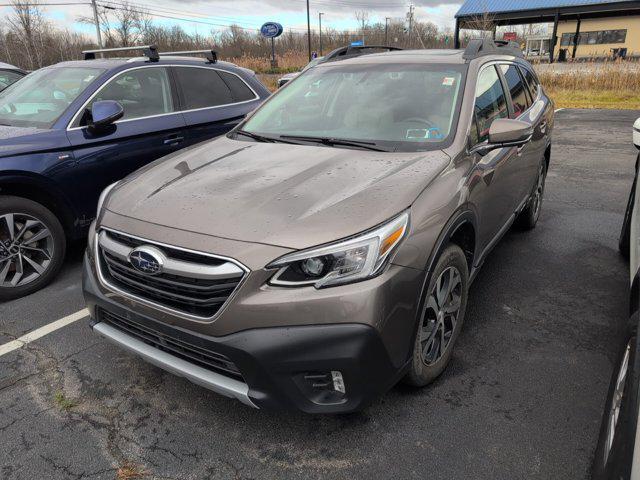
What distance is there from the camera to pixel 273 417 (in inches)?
99.2

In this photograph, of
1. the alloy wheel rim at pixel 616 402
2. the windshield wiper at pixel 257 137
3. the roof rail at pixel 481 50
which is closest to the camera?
the alloy wheel rim at pixel 616 402

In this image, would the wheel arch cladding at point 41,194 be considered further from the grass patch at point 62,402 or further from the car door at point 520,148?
the car door at point 520,148

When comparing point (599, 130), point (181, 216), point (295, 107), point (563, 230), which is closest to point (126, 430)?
point (181, 216)

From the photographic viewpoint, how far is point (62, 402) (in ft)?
8.70

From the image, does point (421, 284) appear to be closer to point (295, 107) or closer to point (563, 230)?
point (295, 107)

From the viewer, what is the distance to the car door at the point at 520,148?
12.5ft

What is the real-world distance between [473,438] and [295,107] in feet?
8.17

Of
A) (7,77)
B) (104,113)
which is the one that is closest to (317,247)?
(104,113)

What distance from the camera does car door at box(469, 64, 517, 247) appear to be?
119 inches

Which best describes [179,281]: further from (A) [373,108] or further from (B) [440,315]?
(A) [373,108]

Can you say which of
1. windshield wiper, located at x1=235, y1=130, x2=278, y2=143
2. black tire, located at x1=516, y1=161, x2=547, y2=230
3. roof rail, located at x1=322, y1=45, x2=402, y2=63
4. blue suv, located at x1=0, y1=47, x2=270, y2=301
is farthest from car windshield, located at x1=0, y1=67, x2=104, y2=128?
black tire, located at x1=516, y1=161, x2=547, y2=230

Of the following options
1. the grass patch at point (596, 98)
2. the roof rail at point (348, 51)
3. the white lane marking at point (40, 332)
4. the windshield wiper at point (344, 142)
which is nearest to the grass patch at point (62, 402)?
the white lane marking at point (40, 332)

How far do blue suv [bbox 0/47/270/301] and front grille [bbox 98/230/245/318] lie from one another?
190 centimetres

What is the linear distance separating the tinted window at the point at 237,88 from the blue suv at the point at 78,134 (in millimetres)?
154
